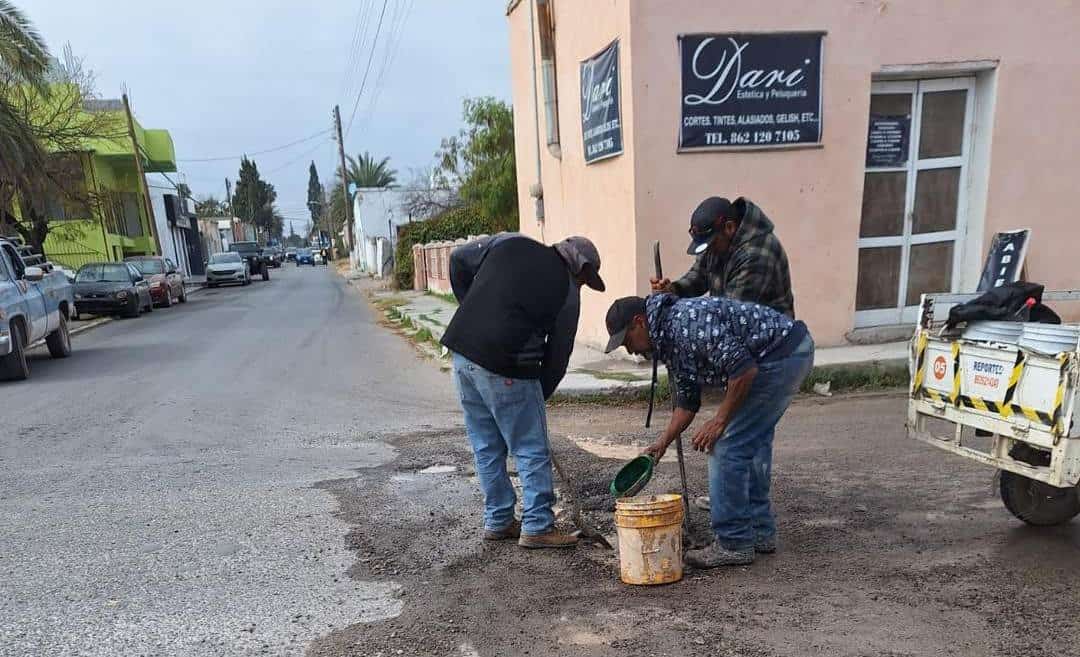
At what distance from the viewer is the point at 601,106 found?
26.9 feet

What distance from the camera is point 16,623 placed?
10.7 feet

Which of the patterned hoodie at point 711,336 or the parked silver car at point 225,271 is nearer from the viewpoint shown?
the patterned hoodie at point 711,336

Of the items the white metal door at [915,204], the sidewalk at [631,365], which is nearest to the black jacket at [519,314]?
the sidewalk at [631,365]

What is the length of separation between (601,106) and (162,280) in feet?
59.4

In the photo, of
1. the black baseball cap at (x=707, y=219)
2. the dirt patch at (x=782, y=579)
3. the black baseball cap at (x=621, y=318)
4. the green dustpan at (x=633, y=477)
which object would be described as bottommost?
the dirt patch at (x=782, y=579)

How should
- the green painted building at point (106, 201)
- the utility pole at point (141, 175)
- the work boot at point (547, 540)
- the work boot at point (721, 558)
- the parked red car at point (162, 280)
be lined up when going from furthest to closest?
the utility pole at point (141, 175) → the parked red car at point (162, 280) → the green painted building at point (106, 201) → the work boot at point (547, 540) → the work boot at point (721, 558)

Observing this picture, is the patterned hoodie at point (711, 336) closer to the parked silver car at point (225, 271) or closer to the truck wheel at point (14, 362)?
the truck wheel at point (14, 362)

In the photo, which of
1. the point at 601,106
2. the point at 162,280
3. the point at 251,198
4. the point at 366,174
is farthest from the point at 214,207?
the point at 601,106

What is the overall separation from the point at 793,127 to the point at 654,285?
11.9ft

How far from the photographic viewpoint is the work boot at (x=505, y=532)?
4.04 metres

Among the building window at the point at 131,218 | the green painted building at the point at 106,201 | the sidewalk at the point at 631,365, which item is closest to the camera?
the sidewalk at the point at 631,365

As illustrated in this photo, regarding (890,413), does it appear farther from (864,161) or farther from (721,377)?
(721,377)

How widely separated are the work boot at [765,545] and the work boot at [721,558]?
14cm

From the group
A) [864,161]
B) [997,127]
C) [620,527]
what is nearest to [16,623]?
[620,527]
